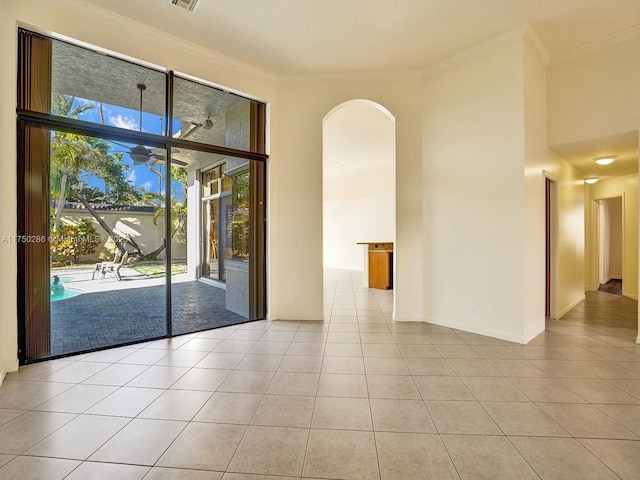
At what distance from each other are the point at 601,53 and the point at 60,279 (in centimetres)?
708

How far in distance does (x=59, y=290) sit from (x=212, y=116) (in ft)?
9.34

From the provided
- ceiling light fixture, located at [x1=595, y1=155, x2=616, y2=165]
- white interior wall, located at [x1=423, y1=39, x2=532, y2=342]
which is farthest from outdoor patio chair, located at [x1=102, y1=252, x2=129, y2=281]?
ceiling light fixture, located at [x1=595, y1=155, x2=616, y2=165]

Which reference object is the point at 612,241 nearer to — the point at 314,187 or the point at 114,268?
the point at 314,187

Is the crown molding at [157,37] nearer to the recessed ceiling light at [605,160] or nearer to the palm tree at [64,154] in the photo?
the palm tree at [64,154]

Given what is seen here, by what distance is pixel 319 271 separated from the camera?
480cm

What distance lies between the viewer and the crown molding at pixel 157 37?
3.26 m

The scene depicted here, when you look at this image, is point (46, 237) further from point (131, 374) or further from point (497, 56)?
point (497, 56)

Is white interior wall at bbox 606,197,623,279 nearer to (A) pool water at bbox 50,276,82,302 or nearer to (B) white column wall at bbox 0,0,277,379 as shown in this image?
(B) white column wall at bbox 0,0,277,379

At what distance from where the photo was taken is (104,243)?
3576 mm

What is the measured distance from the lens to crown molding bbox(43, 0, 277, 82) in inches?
129

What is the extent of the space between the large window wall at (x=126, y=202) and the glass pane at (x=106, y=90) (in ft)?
0.04

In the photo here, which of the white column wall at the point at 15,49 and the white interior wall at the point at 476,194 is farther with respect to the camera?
the white interior wall at the point at 476,194

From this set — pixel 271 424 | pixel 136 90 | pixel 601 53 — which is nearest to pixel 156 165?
pixel 136 90

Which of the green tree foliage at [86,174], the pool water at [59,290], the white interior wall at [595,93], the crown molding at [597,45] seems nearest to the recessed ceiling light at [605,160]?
the white interior wall at [595,93]
